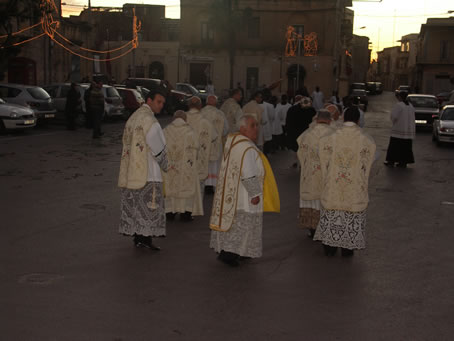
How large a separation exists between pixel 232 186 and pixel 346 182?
1.42 meters

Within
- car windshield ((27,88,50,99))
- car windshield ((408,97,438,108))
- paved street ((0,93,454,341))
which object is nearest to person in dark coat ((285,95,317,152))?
paved street ((0,93,454,341))

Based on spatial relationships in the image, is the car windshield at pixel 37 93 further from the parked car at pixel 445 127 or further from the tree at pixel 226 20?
the tree at pixel 226 20

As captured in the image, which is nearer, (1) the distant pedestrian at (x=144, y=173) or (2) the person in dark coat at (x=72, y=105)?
(1) the distant pedestrian at (x=144, y=173)

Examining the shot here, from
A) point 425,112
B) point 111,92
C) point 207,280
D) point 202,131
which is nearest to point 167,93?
point 111,92

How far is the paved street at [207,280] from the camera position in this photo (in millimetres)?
5195

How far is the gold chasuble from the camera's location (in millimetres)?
6742

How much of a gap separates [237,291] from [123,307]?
1124 millimetres

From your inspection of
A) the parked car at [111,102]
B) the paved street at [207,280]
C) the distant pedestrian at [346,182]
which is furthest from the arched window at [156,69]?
the distant pedestrian at [346,182]

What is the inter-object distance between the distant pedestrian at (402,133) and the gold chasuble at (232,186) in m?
9.88

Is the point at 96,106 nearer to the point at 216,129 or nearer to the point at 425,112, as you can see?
the point at 216,129

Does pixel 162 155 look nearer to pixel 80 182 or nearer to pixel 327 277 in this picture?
pixel 327 277

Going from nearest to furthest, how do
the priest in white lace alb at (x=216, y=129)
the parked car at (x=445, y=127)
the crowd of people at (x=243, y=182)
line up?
the crowd of people at (x=243, y=182)
the priest in white lace alb at (x=216, y=129)
the parked car at (x=445, y=127)

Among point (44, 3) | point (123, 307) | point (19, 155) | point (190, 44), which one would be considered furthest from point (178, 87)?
point (123, 307)

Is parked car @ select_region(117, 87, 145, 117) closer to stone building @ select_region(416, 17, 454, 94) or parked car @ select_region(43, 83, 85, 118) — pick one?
parked car @ select_region(43, 83, 85, 118)
